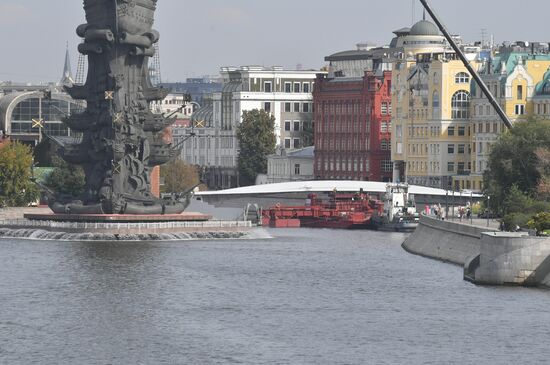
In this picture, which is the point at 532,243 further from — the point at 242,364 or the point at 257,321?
the point at 242,364

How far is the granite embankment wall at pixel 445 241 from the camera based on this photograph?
13262 cm

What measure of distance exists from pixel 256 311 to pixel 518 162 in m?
53.7

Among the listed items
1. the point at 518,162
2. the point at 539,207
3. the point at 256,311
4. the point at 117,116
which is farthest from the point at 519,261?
the point at 117,116

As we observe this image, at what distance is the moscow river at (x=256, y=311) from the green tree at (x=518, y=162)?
1466cm

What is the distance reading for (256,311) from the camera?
109m

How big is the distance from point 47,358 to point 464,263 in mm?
42185

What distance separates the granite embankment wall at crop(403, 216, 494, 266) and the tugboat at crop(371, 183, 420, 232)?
26629mm

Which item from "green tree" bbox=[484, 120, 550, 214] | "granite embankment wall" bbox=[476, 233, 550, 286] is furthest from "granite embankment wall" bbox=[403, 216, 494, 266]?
"granite embankment wall" bbox=[476, 233, 550, 286]

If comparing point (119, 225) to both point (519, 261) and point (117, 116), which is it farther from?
point (519, 261)

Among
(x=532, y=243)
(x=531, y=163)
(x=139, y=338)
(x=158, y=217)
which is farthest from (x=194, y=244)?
(x=139, y=338)

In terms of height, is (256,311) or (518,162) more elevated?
(518,162)

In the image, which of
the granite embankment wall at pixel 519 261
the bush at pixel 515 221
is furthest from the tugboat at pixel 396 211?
the granite embankment wall at pixel 519 261

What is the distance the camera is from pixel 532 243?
382 feet

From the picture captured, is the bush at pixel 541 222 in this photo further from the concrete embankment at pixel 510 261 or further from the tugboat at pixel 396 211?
the tugboat at pixel 396 211
